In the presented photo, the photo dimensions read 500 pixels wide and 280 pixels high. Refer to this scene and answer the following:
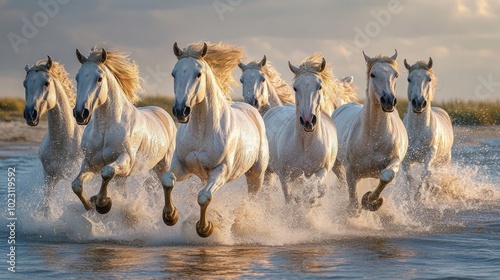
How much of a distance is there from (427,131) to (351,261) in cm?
452

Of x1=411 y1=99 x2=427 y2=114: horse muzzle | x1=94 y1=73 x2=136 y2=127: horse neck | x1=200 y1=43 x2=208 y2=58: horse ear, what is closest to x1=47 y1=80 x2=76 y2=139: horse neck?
x1=94 y1=73 x2=136 y2=127: horse neck

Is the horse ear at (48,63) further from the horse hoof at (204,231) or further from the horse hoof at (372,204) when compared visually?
the horse hoof at (372,204)

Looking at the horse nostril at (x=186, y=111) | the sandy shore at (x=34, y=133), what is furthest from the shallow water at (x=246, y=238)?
the sandy shore at (x=34, y=133)

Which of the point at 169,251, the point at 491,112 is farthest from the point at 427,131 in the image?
the point at 491,112

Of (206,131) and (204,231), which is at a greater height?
(206,131)

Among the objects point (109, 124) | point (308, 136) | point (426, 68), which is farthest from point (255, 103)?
point (109, 124)

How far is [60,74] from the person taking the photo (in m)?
11.0

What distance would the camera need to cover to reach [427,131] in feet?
43.6

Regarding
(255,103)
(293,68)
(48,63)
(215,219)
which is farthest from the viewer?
(255,103)

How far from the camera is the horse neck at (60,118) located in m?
10.9

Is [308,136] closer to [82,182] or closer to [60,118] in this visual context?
[82,182]

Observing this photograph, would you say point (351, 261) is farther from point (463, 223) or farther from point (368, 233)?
point (463, 223)

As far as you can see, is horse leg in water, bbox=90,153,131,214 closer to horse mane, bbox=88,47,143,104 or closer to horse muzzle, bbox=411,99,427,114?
horse mane, bbox=88,47,143,104

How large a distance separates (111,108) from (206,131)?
1337 mm
